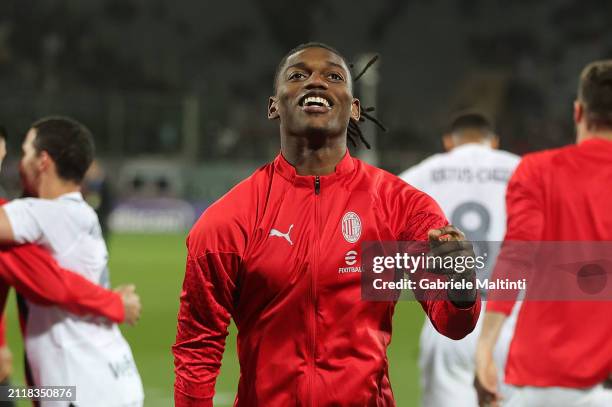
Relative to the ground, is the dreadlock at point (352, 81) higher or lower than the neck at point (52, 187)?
higher

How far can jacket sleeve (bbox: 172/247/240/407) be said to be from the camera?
296cm

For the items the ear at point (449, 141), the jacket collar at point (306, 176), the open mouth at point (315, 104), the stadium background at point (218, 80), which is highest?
the stadium background at point (218, 80)

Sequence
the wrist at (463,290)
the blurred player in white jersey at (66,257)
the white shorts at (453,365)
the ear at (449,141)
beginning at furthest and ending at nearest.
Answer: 1. the ear at (449,141)
2. the white shorts at (453,365)
3. the blurred player in white jersey at (66,257)
4. the wrist at (463,290)

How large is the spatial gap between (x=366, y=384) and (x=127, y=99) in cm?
3273

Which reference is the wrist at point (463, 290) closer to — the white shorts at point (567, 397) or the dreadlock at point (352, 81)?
the dreadlock at point (352, 81)

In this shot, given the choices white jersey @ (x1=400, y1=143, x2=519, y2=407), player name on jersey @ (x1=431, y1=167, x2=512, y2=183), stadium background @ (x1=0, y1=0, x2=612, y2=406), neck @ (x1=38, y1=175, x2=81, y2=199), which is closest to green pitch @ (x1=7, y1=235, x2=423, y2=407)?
stadium background @ (x1=0, y1=0, x2=612, y2=406)

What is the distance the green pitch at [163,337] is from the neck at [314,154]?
17.3 ft

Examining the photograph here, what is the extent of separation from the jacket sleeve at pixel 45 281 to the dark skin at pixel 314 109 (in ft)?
4.48

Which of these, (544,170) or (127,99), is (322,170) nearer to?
(544,170)

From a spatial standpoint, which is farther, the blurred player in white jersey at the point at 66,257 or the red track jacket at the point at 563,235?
the blurred player in white jersey at the point at 66,257

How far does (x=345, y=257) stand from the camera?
2.96m

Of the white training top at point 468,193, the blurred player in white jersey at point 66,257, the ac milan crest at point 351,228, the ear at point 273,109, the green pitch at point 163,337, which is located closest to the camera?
the ac milan crest at point 351,228

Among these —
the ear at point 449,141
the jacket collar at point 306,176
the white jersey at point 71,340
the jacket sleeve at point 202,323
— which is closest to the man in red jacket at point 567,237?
the jacket collar at point 306,176

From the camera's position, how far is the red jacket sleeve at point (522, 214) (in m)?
3.88
